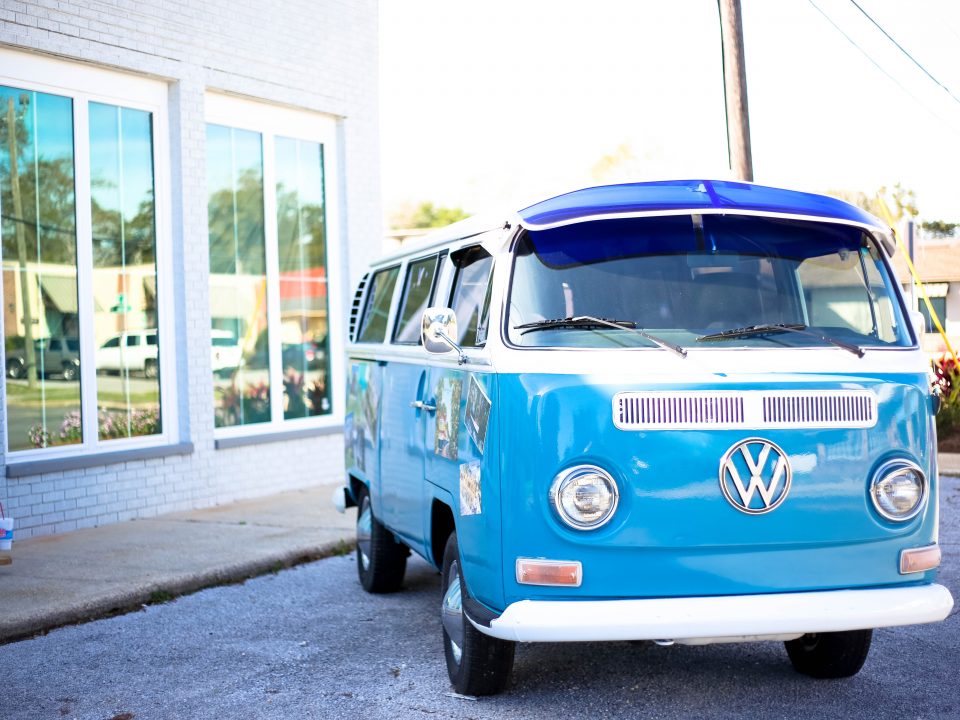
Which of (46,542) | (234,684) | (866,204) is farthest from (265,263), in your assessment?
(866,204)

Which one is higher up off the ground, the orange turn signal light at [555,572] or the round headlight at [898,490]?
the round headlight at [898,490]

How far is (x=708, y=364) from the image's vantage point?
4.61 meters

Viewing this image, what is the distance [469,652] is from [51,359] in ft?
20.0

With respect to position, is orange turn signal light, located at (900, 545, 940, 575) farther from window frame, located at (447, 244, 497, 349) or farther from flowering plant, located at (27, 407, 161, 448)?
flowering plant, located at (27, 407, 161, 448)

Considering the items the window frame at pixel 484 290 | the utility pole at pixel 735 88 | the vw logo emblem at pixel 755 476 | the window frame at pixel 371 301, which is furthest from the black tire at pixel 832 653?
the utility pole at pixel 735 88

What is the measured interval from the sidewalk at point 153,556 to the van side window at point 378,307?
1.91 meters

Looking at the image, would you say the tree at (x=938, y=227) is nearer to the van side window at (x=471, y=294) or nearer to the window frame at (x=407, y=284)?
the window frame at (x=407, y=284)

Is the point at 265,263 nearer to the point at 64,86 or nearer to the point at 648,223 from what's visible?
the point at 64,86

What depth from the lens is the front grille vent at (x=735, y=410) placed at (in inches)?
178

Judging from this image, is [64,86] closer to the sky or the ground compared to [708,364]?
closer to the sky

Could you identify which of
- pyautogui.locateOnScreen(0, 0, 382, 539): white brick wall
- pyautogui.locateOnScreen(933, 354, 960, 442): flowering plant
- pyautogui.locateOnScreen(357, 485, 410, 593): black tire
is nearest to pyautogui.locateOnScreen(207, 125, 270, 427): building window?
pyautogui.locateOnScreen(0, 0, 382, 539): white brick wall

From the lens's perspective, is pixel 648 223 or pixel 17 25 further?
pixel 17 25

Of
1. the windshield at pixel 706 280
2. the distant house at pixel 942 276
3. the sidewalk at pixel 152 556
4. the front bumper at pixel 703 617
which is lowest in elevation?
the sidewalk at pixel 152 556

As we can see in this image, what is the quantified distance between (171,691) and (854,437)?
11.1ft
